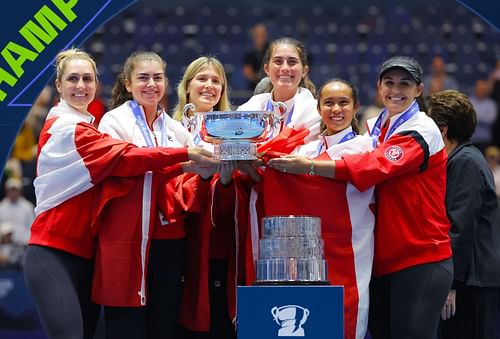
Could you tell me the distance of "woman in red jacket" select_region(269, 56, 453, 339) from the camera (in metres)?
5.26

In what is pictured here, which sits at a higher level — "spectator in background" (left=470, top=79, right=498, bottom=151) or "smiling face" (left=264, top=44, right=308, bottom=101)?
"spectator in background" (left=470, top=79, right=498, bottom=151)

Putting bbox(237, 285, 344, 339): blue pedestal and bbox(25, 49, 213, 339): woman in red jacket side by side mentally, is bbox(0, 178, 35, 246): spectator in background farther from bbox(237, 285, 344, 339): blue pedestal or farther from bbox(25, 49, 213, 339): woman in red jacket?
bbox(237, 285, 344, 339): blue pedestal

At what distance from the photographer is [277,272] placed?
495 centimetres

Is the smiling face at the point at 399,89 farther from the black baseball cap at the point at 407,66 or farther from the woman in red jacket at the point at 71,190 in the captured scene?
the woman in red jacket at the point at 71,190

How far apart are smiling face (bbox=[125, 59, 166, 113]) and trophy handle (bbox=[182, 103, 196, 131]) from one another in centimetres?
18

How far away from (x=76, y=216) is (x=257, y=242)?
0.93 m

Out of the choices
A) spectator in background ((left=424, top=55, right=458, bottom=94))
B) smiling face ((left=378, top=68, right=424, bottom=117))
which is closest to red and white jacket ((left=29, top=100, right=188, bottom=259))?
smiling face ((left=378, top=68, right=424, bottom=117))

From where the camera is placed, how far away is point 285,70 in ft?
19.1

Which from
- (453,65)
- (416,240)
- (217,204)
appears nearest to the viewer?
(416,240)

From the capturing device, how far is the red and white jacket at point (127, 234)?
536 cm

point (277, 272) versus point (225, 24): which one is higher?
point (225, 24)

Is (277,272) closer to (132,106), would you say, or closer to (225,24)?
(132,106)

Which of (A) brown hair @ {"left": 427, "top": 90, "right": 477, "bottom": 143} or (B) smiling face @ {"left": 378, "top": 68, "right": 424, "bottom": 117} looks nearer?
(B) smiling face @ {"left": 378, "top": 68, "right": 424, "bottom": 117}

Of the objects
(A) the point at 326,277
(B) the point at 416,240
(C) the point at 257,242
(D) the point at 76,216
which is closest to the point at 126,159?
(D) the point at 76,216
